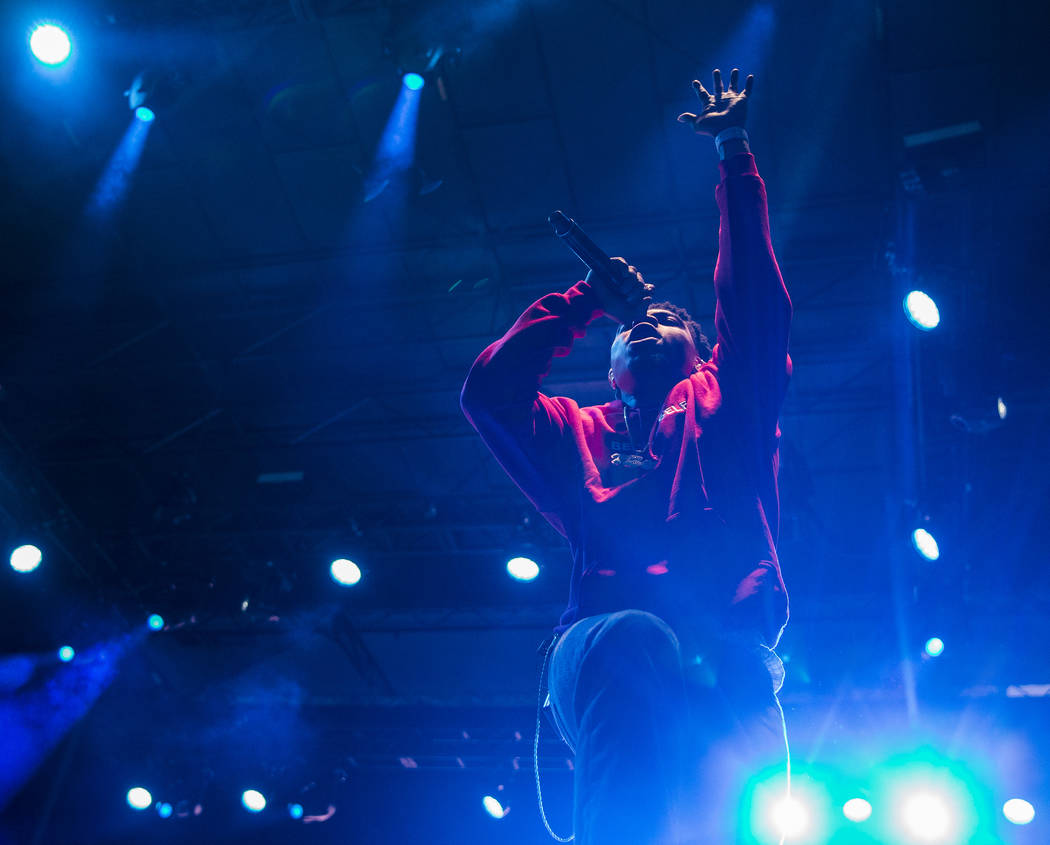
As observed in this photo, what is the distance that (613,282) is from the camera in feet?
7.86

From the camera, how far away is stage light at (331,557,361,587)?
7.19 meters

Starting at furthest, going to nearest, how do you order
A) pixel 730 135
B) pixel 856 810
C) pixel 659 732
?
pixel 856 810
pixel 730 135
pixel 659 732

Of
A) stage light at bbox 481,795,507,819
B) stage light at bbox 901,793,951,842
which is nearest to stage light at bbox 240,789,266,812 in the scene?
stage light at bbox 481,795,507,819

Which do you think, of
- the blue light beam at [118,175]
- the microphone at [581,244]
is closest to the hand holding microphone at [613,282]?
the microphone at [581,244]

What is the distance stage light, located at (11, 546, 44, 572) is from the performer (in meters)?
7.14

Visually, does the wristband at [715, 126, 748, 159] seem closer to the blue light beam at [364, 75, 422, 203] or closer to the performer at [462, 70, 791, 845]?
the performer at [462, 70, 791, 845]

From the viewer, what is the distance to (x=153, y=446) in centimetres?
714

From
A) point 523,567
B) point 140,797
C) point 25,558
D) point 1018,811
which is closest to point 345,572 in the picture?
point 523,567

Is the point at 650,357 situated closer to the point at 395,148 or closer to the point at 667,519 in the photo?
the point at 667,519

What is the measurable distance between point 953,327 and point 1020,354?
42cm

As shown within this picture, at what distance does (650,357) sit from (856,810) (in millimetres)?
5722

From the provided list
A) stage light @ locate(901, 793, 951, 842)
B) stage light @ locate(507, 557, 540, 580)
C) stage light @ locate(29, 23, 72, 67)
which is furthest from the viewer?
stage light @ locate(507, 557, 540, 580)

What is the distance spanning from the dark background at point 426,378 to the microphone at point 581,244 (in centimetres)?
A: 311

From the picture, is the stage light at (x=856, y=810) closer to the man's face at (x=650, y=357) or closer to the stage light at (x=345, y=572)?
the stage light at (x=345, y=572)
